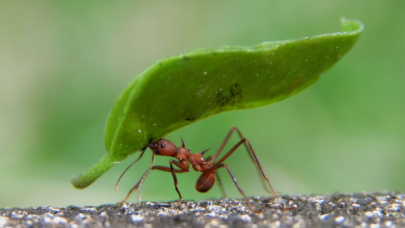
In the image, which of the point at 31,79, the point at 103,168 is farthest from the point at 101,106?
the point at 103,168

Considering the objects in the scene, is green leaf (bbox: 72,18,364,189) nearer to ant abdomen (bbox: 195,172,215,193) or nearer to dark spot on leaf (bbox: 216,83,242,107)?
dark spot on leaf (bbox: 216,83,242,107)

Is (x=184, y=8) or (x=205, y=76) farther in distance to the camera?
(x=184, y=8)

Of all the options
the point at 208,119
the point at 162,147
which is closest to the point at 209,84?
the point at 162,147

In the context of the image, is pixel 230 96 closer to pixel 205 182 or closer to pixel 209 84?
pixel 209 84

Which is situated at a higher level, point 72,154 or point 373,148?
point 72,154

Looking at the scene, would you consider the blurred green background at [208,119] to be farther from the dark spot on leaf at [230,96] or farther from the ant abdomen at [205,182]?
the dark spot on leaf at [230,96]

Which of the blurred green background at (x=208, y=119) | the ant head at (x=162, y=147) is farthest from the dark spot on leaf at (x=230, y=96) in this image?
the blurred green background at (x=208, y=119)

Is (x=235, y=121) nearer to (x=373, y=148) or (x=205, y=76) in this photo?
(x=373, y=148)
